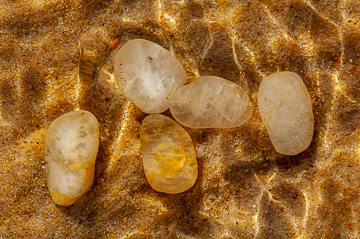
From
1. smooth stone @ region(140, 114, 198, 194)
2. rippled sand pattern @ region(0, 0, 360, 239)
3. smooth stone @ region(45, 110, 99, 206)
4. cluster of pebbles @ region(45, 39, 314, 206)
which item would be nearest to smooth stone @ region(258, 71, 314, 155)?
cluster of pebbles @ region(45, 39, 314, 206)

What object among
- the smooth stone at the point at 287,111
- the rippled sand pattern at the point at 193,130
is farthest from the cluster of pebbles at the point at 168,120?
the rippled sand pattern at the point at 193,130

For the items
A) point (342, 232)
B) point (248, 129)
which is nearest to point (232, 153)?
point (248, 129)

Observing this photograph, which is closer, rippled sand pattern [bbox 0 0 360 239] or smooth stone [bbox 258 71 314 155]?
smooth stone [bbox 258 71 314 155]

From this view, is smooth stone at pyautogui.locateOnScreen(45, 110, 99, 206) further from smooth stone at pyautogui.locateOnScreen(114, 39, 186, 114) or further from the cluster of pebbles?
smooth stone at pyautogui.locateOnScreen(114, 39, 186, 114)

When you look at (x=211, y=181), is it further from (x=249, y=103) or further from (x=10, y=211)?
(x=10, y=211)

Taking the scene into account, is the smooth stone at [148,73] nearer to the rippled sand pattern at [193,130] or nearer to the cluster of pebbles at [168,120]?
the cluster of pebbles at [168,120]

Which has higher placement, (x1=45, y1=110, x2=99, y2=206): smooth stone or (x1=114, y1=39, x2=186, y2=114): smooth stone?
(x1=114, y1=39, x2=186, y2=114): smooth stone
